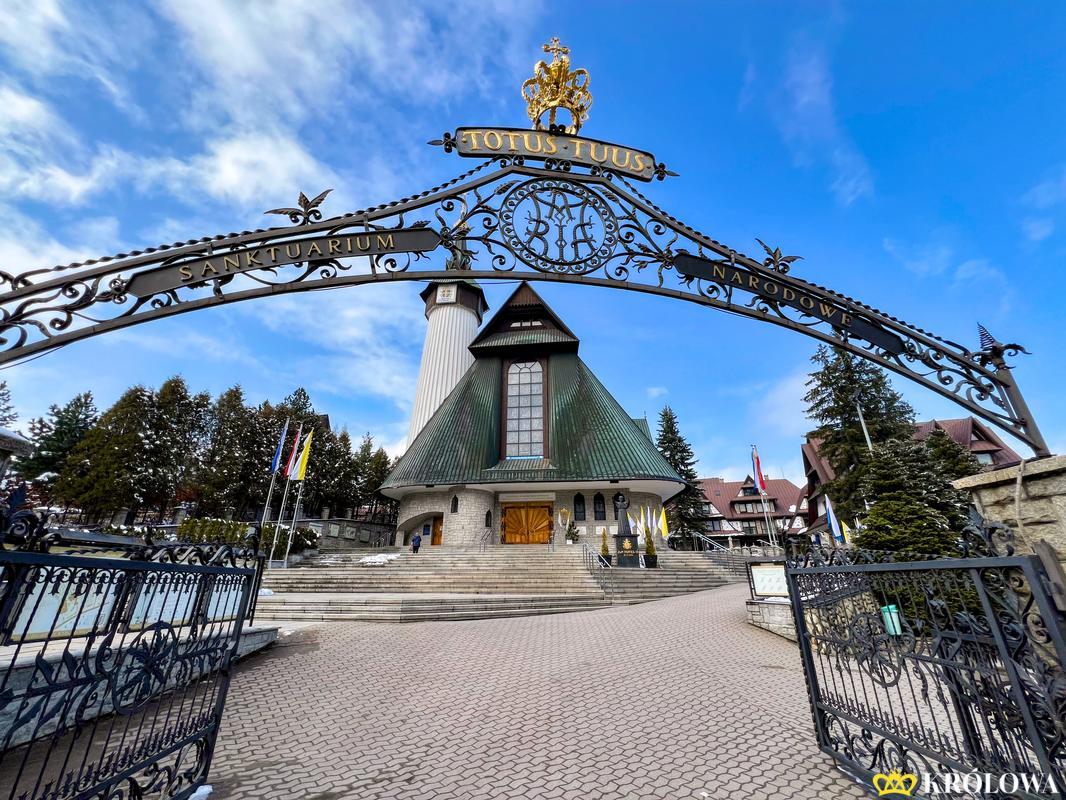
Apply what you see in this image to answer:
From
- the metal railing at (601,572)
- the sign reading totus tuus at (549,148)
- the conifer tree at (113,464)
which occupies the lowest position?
the metal railing at (601,572)

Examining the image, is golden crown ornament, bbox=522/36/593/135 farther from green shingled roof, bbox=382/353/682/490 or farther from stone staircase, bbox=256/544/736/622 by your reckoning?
green shingled roof, bbox=382/353/682/490

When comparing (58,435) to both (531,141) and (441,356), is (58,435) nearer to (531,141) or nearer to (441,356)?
(441,356)

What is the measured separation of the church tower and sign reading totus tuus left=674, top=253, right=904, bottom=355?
29.0 meters

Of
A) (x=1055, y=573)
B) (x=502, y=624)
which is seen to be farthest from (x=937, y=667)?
(x=502, y=624)

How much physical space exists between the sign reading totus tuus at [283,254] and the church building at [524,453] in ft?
65.6

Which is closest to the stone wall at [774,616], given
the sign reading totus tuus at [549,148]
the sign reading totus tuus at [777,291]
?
the sign reading totus tuus at [777,291]

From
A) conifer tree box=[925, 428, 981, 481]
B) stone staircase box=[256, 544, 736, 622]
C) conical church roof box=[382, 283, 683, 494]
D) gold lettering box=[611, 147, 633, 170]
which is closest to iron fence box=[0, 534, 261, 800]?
gold lettering box=[611, 147, 633, 170]

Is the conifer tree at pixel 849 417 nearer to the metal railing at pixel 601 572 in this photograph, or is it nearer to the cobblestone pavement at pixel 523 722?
the metal railing at pixel 601 572

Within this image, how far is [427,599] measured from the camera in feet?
38.0

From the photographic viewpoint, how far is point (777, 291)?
4.73 m

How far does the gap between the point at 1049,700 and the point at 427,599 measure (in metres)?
11.4

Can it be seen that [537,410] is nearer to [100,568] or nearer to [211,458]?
[100,568]

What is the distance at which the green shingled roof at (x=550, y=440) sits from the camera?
78.3ft

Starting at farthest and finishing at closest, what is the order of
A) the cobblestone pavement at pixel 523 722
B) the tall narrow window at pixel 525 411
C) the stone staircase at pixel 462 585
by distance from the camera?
the tall narrow window at pixel 525 411 < the stone staircase at pixel 462 585 < the cobblestone pavement at pixel 523 722
